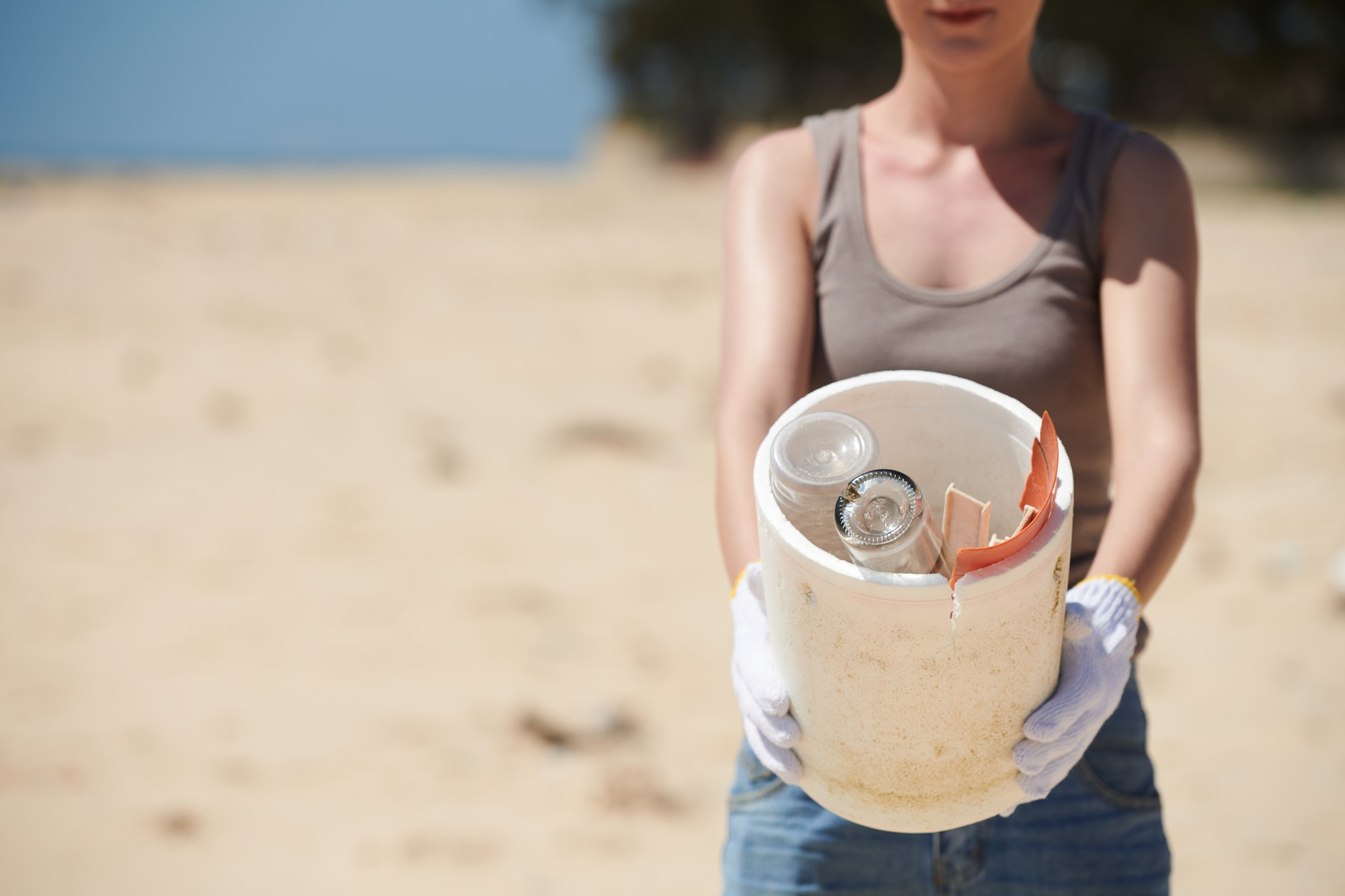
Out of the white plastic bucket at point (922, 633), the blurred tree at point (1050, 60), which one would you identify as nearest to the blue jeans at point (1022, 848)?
the white plastic bucket at point (922, 633)

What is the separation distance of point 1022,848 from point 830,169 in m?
0.83

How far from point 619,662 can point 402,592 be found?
743 mm

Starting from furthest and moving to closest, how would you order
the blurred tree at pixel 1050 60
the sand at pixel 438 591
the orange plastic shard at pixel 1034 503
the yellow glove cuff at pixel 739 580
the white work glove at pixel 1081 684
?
1. the blurred tree at pixel 1050 60
2. the sand at pixel 438 591
3. the yellow glove cuff at pixel 739 580
4. the white work glove at pixel 1081 684
5. the orange plastic shard at pixel 1034 503

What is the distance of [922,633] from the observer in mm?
1006

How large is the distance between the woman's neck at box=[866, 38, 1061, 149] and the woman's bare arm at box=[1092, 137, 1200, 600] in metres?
0.14

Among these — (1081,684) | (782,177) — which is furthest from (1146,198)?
(1081,684)

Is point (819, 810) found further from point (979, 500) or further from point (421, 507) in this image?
point (421, 507)

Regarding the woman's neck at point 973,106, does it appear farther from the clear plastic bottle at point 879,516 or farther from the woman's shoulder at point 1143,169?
the clear plastic bottle at point 879,516

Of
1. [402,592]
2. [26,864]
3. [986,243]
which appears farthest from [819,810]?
A: [402,592]

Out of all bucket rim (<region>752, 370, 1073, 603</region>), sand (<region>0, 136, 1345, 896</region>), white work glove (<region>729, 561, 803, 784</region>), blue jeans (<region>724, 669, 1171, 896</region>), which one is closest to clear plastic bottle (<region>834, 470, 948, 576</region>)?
bucket rim (<region>752, 370, 1073, 603</region>)

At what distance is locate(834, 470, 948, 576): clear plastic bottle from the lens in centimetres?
100

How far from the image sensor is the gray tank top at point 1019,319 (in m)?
1.35

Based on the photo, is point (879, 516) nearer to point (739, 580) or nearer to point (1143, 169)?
point (739, 580)

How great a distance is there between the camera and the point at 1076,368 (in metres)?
1.37
